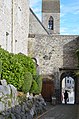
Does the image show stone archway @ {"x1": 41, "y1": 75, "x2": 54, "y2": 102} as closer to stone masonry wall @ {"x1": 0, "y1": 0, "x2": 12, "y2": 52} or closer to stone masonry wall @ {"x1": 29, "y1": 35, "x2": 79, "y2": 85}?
stone masonry wall @ {"x1": 29, "y1": 35, "x2": 79, "y2": 85}

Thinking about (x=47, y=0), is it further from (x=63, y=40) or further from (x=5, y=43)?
(x=5, y=43)

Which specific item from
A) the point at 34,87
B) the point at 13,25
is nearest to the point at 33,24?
the point at 13,25

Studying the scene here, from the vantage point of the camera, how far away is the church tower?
7894 cm

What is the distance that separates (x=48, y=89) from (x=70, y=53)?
178 inches

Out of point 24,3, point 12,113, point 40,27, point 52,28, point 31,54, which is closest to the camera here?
point 12,113

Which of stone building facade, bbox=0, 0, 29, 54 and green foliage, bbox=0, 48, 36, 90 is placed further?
stone building facade, bbox=0, 0, 29, 54

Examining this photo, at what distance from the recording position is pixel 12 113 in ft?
47.5

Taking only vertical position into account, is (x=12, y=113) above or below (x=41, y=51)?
below

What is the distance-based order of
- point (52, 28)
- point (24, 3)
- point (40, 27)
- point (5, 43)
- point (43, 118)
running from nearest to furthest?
point (43, 118) < point (5, 43) < point (24, 3) < point (40, 27) < point (52, 28)

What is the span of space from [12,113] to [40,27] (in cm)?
3058

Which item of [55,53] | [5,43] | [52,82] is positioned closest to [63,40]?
[55,53]

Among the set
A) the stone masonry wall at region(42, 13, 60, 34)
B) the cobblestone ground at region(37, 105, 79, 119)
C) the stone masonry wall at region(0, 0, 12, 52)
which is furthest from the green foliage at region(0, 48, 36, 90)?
the stone masonry wall at region(42, 13, 60, 34)

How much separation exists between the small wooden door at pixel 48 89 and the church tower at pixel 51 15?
1605 inches

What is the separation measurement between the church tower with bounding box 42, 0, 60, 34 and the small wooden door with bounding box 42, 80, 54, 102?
4077cm
